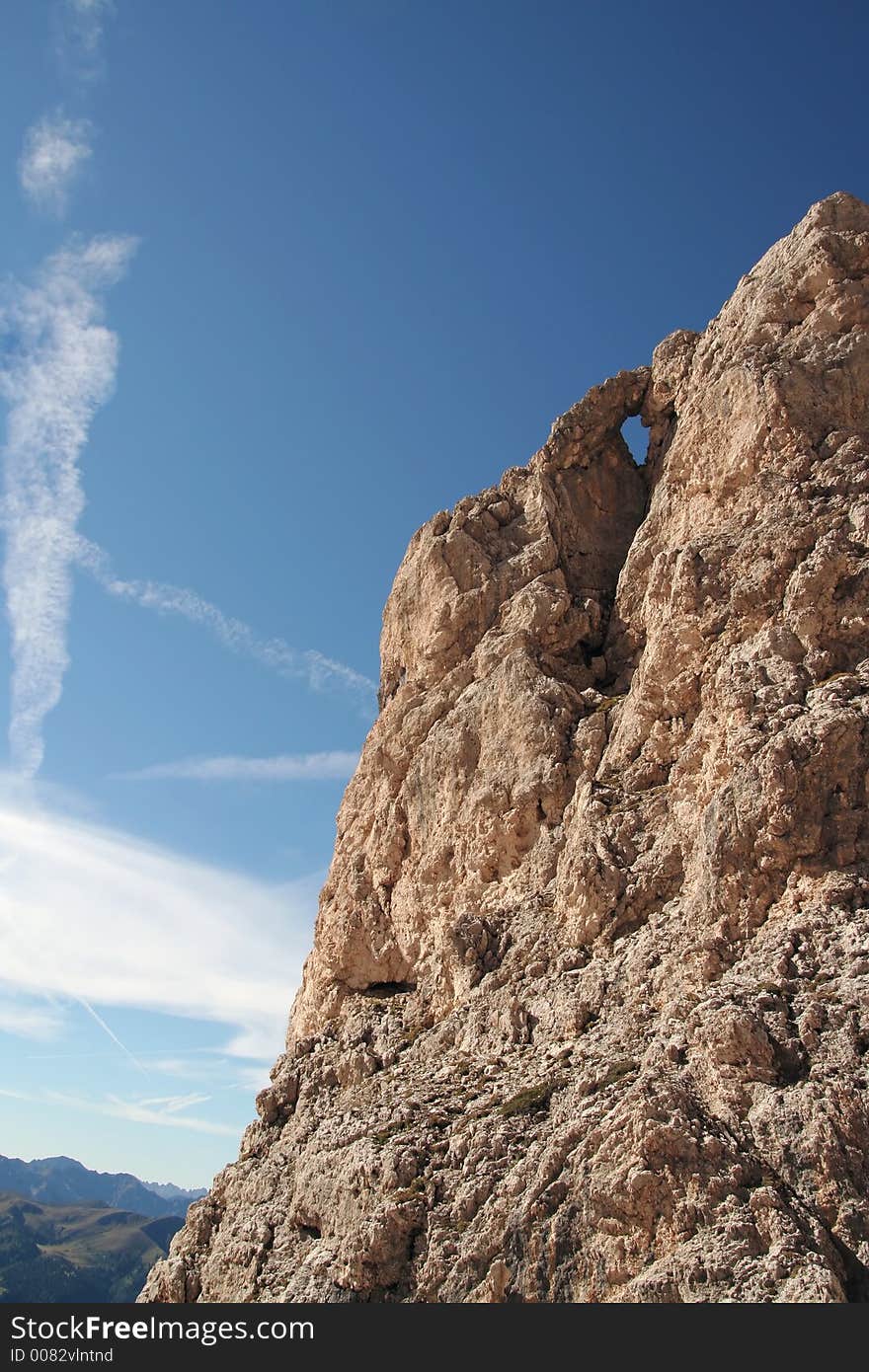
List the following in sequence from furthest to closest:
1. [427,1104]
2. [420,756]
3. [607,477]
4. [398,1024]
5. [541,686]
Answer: [607,477]
[420,756]
[541,686]
[398,1024]
[427,1104]

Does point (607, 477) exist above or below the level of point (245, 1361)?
above

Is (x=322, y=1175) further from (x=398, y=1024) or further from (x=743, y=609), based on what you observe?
(x=743, y=609)

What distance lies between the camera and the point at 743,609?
37250 mm

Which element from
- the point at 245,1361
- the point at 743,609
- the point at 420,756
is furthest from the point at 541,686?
the point at 245,1361

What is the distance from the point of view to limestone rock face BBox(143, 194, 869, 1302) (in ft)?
82.4

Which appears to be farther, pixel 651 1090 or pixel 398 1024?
pixel 398 1024

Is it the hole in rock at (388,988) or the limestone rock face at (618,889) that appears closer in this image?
the limestone rock face at (618,889)

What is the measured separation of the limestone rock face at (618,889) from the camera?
25.1 meters

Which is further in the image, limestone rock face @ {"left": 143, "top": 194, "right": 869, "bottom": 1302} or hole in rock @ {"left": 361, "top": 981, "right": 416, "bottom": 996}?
hole in rock @ {"left": 361, "top": 981, "right": 416, "bottom": 996}

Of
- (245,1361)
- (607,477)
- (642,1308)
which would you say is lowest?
(245,1361)

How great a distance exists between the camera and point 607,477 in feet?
178

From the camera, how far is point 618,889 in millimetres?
34906

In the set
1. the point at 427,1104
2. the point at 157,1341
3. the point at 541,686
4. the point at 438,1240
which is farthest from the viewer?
the point at 541,686

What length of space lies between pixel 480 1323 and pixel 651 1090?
6.71 metres
